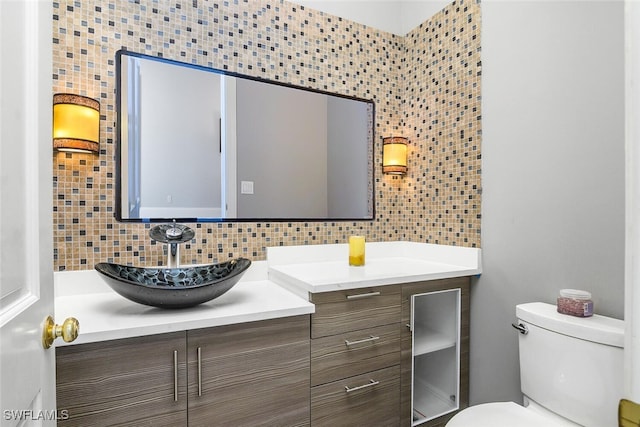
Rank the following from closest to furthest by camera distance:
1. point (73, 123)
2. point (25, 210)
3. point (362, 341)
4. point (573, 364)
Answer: point (25, 210) → point (573, 364) → point (73, 123) → point (362, 341)

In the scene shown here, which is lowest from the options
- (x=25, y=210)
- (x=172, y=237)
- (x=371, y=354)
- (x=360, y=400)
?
(x=360, y=400)

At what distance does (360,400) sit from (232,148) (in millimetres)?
1296

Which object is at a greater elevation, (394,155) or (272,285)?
(394,155)

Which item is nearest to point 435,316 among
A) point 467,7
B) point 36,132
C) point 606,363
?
point 606,363

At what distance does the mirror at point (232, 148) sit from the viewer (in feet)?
4.89

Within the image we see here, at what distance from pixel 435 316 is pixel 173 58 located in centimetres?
185

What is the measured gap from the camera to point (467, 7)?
1.75m

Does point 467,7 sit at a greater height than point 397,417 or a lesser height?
greater

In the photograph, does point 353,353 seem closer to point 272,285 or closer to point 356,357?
point 356,357

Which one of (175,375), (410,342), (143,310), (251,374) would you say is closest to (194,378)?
(175,375)

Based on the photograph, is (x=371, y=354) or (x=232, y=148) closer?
(x=371, y=354)

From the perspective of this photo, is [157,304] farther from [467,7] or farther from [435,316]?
[467,7]

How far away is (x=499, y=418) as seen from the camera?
1.17m

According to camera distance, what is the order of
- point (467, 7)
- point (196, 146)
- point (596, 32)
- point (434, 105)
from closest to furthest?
1. point (596, 32)
2. point (196, 146)
3. point (467, 7)
4. point (434, 105)
